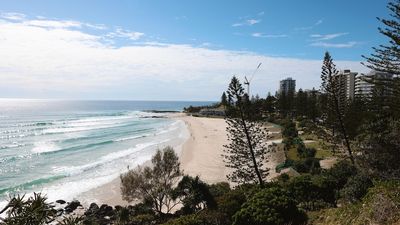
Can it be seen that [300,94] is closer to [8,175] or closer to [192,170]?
[192,170]

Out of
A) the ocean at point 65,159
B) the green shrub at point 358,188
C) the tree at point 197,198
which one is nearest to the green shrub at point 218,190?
the tree at point 197,198

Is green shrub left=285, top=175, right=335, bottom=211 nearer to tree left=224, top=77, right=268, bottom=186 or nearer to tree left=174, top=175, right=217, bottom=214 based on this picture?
tree left=174, top=175, right=217, bottom=214

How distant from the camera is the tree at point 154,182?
21.5 meters

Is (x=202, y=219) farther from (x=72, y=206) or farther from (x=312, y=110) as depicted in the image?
(x=312, y=110)

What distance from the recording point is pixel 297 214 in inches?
480

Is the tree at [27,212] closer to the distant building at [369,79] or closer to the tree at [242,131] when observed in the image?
the distant building at [369,79]

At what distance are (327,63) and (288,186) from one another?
1093cm

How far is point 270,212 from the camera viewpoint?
1204 centimetres

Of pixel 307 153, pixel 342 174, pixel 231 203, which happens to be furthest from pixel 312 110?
pixel 231 203

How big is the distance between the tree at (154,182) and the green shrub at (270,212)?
373 inches

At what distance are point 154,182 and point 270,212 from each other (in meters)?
11.1

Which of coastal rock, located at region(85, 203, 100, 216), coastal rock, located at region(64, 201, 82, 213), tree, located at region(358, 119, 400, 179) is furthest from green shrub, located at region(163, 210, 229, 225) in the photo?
coastal rock, located at region(64, 201, 82, 213)

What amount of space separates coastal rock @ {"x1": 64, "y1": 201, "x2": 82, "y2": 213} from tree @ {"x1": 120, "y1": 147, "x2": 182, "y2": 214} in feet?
14.9

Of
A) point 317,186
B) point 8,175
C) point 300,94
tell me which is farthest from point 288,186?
point 300,94
